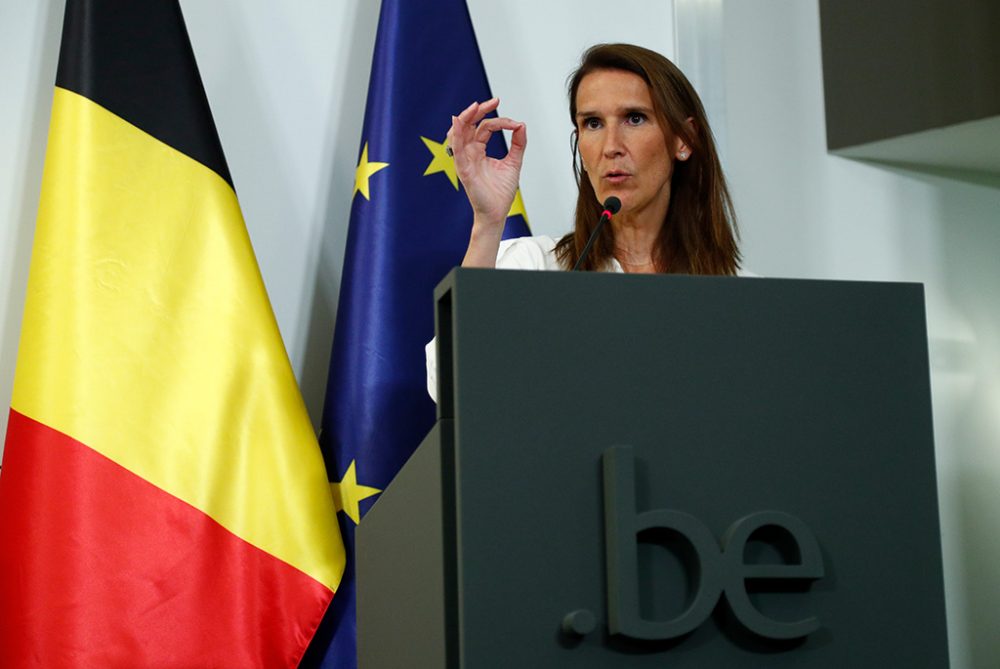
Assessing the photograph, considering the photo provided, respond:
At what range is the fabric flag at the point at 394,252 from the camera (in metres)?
2.61

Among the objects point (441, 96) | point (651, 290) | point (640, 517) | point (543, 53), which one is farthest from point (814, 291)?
point (543, 53)

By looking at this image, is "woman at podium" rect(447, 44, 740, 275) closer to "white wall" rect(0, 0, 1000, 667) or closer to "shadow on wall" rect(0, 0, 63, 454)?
"white wall" rect(0, 0, 1000, 667)

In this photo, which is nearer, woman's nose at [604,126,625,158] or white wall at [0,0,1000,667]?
woman's nose at [604,126,625,158]

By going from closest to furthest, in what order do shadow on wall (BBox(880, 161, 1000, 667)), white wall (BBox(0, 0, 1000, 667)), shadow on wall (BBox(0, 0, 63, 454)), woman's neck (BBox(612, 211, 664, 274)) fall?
woman's neck (BBox(612, 211, 664, 274)), shadow on wall (BBox(0, 0, 63, 454)), white wall (BBox(0, 0, 1000, 667)), shadow on wall (BBox(880, 161, 1000, 667))

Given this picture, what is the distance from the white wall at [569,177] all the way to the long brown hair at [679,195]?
72 cm

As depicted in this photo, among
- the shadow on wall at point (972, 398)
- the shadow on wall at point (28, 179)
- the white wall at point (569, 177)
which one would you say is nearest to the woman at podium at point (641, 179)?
the white wall at point (569, 177)

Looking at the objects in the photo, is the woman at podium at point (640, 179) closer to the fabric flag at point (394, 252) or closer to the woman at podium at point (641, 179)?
the woman at podium at point (641, 179)

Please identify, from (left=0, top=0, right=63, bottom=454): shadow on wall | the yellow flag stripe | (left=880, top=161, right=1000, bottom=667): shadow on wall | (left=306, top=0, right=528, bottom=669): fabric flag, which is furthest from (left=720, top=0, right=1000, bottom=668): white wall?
(left=0, top=0, right=63, bottom=454): shadow on wall

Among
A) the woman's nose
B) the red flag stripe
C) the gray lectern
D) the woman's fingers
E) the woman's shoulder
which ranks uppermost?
the woman's nose

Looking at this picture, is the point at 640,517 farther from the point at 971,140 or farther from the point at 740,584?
the point at 971,140

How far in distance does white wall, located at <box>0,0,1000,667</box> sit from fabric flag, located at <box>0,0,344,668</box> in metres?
0.27

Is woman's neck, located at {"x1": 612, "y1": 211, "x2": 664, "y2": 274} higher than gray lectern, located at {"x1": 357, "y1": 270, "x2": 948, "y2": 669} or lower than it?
higher

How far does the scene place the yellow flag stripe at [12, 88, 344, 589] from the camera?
2.38 m

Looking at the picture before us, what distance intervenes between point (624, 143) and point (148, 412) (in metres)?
1.09
